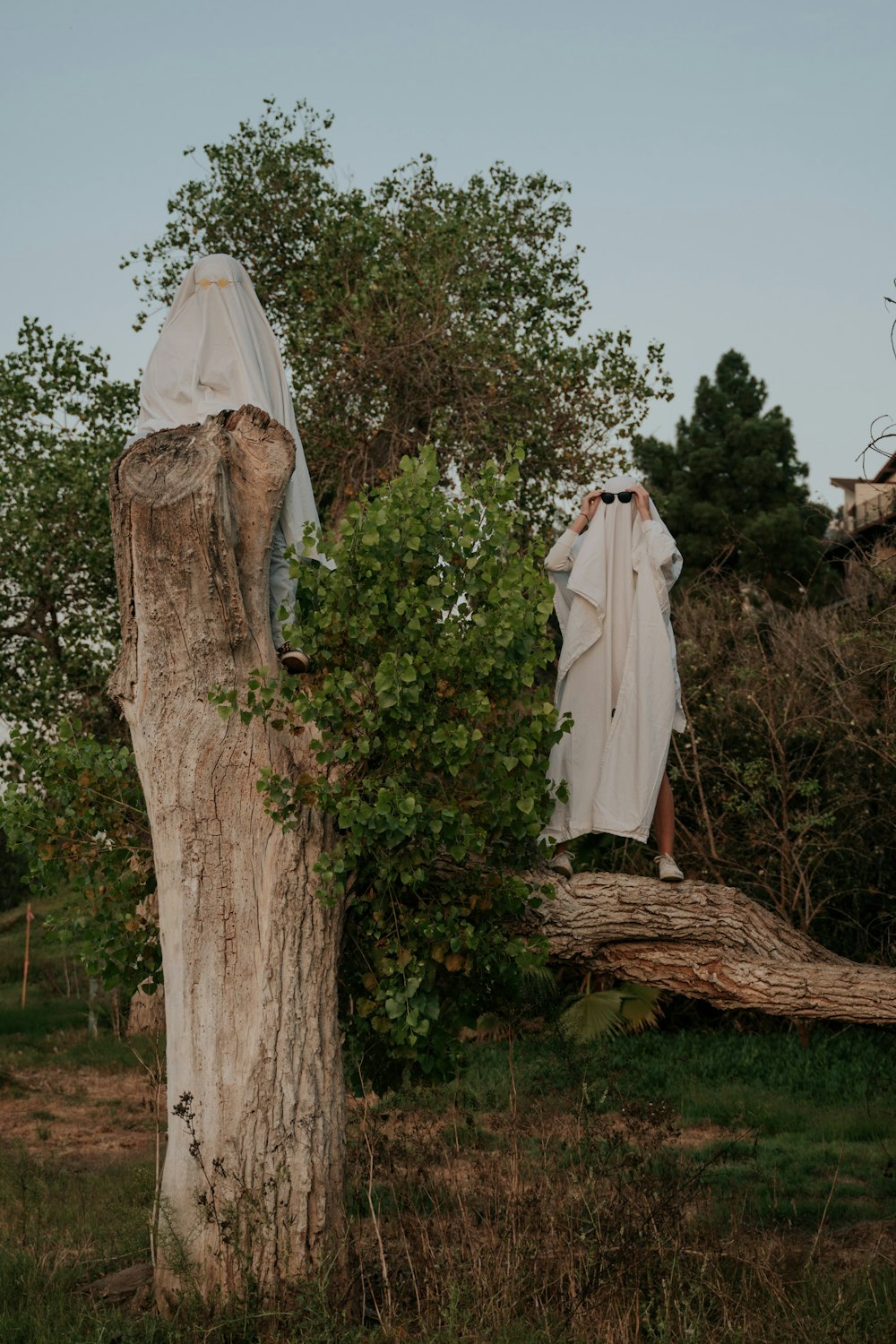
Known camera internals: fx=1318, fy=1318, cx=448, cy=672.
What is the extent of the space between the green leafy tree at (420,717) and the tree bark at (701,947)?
0.34 m

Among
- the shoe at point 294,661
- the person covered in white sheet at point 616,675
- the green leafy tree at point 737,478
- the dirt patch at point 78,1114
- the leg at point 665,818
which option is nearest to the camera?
the shoe at point 294,661

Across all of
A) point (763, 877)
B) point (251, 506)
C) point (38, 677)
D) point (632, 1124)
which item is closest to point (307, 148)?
point (38, 677)

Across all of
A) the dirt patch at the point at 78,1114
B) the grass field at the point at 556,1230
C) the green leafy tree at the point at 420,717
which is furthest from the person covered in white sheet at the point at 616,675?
the dirt patch at the point at 78,1114

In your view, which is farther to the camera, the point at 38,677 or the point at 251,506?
the point at 38,677

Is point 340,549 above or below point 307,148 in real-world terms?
below

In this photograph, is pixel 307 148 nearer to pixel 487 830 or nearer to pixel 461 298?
pixel 461 298

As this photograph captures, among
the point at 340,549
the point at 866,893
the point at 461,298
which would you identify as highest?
the point at 461,298

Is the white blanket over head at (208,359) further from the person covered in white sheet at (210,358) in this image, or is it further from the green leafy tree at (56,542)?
the green leafy tree at (56,542)

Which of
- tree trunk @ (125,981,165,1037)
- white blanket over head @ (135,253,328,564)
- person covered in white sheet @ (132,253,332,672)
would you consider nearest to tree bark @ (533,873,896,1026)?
person covered in white sheet @ (132,253,332,672)

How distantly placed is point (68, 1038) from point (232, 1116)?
10847 millimetres

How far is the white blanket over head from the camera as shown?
6484mm

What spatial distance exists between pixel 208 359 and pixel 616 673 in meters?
2.55

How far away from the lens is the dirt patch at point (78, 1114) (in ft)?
34.3

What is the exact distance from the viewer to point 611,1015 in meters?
11.8
